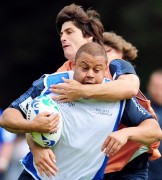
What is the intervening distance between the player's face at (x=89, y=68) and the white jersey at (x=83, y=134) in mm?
160

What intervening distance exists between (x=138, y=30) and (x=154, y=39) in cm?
33

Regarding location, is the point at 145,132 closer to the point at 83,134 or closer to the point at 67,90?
the point at 83,134

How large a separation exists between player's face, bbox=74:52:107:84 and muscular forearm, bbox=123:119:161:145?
1.37 feet

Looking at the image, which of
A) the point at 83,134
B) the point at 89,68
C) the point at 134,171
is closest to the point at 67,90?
the point at 89,68

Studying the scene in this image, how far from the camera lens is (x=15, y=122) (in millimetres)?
7082

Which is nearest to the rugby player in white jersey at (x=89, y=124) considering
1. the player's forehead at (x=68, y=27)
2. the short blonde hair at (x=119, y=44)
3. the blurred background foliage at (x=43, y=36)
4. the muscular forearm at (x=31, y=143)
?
the muscular forearm at (x=31, y=143)

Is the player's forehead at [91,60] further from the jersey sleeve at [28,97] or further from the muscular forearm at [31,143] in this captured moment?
the muscular forearm at [31,143]

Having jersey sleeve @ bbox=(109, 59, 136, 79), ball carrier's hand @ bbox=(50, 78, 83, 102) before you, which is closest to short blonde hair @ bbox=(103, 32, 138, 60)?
jersey sleeve @ bbox=(109, 59, 136, 79)

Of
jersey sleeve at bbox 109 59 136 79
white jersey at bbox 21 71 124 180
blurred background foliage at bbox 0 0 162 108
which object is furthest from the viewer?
blurred background foliage at bbox 0 0 162 108

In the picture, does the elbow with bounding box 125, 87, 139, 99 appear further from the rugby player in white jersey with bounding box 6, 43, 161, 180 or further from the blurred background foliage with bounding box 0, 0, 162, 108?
the blurred background foliage with bounding box 0, 0, 162, 108

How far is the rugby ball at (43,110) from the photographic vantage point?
277 inches

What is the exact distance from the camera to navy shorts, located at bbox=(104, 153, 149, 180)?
7694 mm

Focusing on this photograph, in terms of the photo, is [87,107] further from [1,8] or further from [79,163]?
[1,8]

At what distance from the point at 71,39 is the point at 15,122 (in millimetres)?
948
